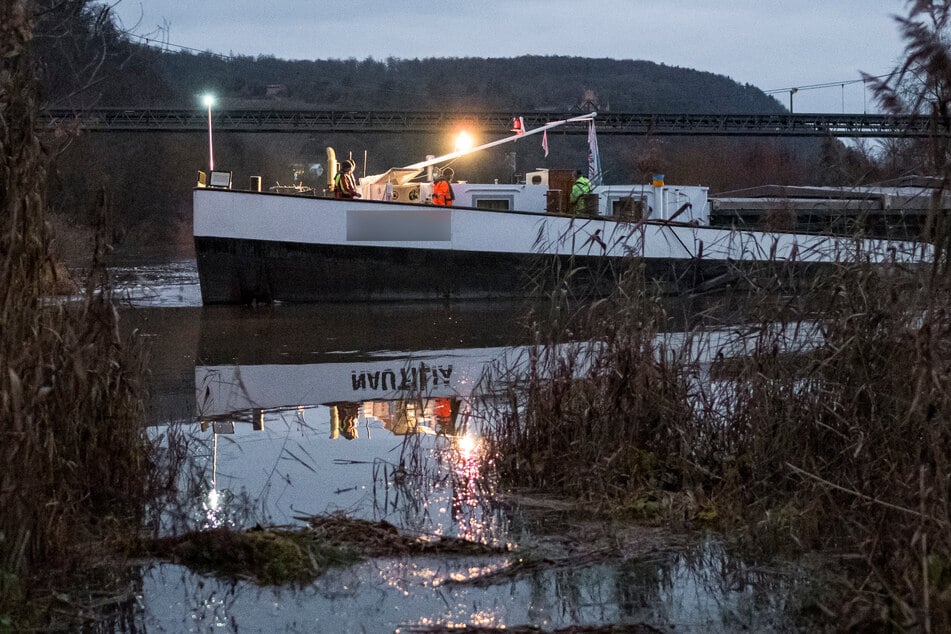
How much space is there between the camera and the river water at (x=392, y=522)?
11.5 feet

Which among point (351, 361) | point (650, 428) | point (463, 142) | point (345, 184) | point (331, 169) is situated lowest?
point (351, 361)

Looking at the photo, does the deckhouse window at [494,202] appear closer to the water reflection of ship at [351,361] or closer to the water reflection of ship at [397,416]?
the water reflection of ship at [351,361]

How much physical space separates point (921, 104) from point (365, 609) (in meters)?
2.06

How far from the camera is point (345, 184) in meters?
17.8

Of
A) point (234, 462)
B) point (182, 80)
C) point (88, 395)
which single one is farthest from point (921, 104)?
point (182, 80)

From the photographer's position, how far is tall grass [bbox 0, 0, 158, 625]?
11.2 ft

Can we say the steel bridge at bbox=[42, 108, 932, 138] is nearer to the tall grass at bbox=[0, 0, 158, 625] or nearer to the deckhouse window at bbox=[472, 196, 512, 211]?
the deckhouse window at bbox=[472, 196, 512, 211]

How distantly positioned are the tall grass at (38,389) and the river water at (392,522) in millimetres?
300

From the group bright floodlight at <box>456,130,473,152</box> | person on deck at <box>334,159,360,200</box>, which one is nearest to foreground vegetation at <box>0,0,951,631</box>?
person on deck at <box>334,159,360,200</box>

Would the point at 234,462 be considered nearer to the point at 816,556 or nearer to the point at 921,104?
the point at 816,556

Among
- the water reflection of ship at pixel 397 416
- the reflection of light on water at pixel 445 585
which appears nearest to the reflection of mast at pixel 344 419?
the water reflection of ship at pixel 397 416

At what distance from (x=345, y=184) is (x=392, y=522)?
13548mm

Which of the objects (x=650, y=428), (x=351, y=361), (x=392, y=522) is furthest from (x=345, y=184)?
(x=392, y=522)

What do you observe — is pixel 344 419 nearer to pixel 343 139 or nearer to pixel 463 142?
pixel 463 142
